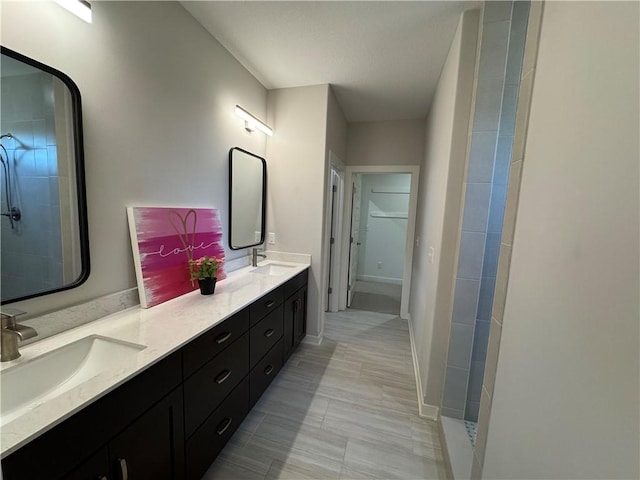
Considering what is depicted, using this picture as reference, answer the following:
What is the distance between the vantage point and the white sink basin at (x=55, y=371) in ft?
2.73

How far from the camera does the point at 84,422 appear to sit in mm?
737

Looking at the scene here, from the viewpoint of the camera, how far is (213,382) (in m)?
1.29

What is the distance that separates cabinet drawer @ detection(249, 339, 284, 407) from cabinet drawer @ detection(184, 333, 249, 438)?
16 centimetres

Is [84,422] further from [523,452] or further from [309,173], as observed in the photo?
[309,173]

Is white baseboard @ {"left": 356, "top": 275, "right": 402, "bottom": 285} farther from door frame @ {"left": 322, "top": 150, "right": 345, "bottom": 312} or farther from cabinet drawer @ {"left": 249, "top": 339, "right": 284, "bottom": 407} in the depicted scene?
cabinet drawer @ {"left": 249, "top": 339, "right": 284, "bottom": 407}

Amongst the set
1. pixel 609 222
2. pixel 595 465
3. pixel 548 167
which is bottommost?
pixel 595 465

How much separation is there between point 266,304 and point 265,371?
508 mm

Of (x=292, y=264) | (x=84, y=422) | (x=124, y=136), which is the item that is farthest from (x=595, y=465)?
(x=292, y=264)

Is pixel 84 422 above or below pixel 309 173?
below

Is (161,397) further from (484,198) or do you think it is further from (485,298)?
(484,198)

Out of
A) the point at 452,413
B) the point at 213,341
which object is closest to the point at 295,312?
the point at 213,341

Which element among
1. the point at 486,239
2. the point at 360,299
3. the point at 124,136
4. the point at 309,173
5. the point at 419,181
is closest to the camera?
the point at 124,136

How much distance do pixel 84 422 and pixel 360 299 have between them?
3.85m

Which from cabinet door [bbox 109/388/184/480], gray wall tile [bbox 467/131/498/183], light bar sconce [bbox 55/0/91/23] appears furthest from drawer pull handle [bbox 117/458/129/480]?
gray wall tile [bbox 467/131/498/183]
